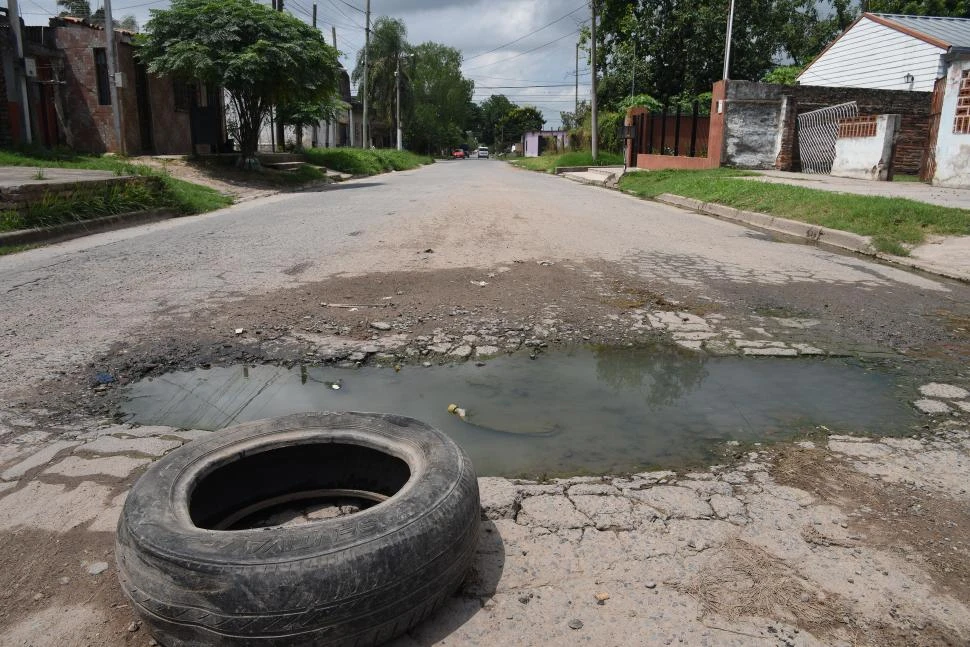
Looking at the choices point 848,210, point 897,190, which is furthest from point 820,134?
point 848,210

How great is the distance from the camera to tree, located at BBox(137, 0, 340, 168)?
1700cm

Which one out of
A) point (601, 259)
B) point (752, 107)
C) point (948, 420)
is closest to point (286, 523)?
point (948, 420)

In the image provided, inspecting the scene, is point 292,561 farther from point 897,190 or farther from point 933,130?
point 933,130

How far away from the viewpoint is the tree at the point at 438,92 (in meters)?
71.8

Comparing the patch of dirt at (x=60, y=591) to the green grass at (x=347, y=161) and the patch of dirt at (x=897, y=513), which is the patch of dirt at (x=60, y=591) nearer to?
the patch of dirt at (x=897, y=513)

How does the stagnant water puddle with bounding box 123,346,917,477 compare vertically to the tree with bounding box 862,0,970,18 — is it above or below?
below

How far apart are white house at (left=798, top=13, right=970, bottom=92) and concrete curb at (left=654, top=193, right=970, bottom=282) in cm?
1267

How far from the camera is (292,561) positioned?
6.03 feet

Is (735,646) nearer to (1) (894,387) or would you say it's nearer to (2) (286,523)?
(2) (286,523)

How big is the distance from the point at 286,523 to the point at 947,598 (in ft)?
7.26

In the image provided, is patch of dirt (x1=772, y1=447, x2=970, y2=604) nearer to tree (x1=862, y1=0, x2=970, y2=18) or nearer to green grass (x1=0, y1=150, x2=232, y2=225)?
green grass (x1=0, y1=150, x2=232, y2=225)

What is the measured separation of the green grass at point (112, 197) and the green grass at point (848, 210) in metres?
10.6

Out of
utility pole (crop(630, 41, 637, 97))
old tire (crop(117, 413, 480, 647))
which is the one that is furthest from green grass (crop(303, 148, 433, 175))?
old tire (crop(117, 413, 480, 647))

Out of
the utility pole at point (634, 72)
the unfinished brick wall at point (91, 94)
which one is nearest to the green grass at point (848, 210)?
the unfinished brick wall at point (91, 94)
